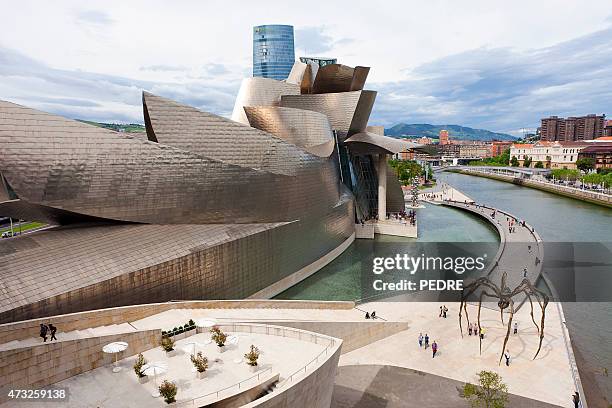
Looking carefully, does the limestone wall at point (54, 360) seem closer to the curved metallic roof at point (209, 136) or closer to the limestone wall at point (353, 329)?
the limestone wall at point (353, 329)

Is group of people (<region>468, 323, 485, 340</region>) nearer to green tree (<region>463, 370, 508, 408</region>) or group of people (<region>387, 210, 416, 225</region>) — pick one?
green tree (<region>463, 370, 508, 408</region>)

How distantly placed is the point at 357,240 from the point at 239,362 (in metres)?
27.6

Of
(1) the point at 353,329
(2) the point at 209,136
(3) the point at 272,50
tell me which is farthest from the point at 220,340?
(3) the point at 272,50

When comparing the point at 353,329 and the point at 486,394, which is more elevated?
the point at 353,329

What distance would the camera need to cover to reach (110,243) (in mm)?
18062

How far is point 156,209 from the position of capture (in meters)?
19.7

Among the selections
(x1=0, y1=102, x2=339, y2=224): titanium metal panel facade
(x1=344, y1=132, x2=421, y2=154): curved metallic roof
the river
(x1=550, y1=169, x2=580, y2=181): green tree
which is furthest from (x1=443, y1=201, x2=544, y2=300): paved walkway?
(x1=550, y1=169, x2=580, y2=181): green tree

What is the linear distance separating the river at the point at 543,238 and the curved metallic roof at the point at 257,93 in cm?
1556

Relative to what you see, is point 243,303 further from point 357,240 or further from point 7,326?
point 357,240

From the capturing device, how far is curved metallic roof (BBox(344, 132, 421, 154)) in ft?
125

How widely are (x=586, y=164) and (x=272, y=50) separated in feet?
345

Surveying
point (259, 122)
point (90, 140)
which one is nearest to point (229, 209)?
point (90, 140)

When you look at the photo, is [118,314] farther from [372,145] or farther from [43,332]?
[372,145]

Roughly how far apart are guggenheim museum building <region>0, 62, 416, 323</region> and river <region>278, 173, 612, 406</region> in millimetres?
2176
